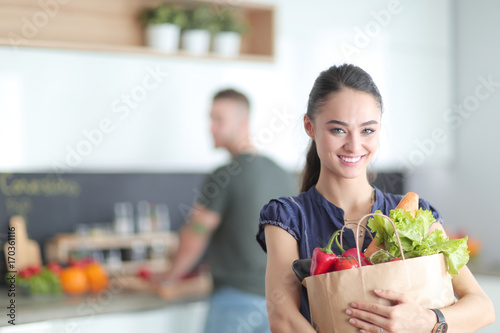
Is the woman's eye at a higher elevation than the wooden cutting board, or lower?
higher

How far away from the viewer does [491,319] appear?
1135mm

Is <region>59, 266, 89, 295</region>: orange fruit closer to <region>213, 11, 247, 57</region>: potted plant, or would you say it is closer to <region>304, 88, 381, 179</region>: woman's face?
<region>213, 11, 247, 57</region>: potted plant

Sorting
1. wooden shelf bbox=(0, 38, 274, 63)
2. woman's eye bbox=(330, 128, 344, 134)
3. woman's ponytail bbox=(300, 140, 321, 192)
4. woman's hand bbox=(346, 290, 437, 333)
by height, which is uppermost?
wooden shelf bbox=(0, 38, 274, 63)

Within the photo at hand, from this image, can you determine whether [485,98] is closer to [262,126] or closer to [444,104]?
[444,104]

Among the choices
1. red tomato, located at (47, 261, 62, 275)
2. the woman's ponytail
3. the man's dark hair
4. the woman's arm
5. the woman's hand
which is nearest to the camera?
the woman's hand

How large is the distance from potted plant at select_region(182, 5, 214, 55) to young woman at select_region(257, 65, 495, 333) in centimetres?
195

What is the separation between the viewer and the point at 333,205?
1.19 metres

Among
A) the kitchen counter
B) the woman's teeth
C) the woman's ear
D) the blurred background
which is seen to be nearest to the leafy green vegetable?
the woman's teeth

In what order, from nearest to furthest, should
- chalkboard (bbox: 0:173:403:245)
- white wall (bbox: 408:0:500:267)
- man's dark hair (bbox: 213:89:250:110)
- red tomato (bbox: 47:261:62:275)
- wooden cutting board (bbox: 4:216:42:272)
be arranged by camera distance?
man's dark hair (bbox: 213:89:250:110) < red tomato (bbox: 47:261:62:275) < wooden cutting board (bbox: 4:216:42:272) < chalkboard (bbox: 0:173:403:245) < white wall (bbox: 408:0:500:267)

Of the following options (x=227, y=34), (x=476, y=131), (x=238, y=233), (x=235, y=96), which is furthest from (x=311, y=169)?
(x=476, y=131)

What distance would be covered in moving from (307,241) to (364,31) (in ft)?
8.33

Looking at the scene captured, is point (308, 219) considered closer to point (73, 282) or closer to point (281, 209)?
point (281, 209)

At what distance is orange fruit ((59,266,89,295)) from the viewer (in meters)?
2.73

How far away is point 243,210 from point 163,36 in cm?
103
